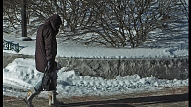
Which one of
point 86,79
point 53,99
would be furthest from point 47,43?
point 86,79

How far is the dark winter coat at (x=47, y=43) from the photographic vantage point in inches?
276

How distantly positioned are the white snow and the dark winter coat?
4.49 ft

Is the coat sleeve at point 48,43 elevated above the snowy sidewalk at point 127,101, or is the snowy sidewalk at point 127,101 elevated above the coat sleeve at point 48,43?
the coat sleeve at point 48,43

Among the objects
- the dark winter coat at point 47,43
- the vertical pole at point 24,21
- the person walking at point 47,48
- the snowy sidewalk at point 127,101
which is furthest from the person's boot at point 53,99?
the vertical pole at point 24,21

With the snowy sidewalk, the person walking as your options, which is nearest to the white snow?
the snowy sidewalk

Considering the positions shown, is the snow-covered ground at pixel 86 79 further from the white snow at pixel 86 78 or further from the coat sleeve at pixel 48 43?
the coat sleeve at pixel 48 43

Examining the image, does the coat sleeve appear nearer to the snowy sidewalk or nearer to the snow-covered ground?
the snowy sidewalk

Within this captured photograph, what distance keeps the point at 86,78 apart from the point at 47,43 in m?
2.60

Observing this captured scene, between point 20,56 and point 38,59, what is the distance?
2.81 meters

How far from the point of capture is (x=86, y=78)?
945 centimetres

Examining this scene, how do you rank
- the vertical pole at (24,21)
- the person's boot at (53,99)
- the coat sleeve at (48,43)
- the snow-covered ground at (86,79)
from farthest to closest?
the vertical pole at (24,21), the snow-covered ground at (86,79), the person's boot at (53,99), the coat sleeve at (48,43)

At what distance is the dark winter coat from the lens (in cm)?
701

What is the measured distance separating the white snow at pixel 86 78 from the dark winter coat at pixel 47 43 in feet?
4.49

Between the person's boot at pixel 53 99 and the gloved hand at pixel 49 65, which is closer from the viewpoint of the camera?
the gloved hand at pixel 49 65
